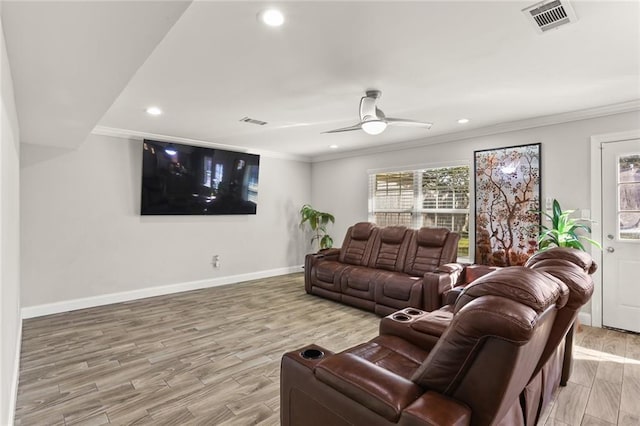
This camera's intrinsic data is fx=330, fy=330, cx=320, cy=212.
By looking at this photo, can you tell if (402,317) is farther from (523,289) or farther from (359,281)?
(359,281)

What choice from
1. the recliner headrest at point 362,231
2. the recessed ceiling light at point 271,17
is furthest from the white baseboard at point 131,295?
the recessed ceiling light at point 271,17

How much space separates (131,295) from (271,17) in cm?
439

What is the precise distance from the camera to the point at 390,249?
4.84 m

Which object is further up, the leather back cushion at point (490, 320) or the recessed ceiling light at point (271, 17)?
the recessed ceiling light at point (271, 17)

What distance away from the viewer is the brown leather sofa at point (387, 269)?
3887 millimetres

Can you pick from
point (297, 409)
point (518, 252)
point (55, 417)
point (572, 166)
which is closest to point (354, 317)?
point (518, 252)

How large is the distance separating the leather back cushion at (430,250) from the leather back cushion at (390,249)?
102 mm

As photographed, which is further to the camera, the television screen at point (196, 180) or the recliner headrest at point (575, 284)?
the television screen at point (196, 180)

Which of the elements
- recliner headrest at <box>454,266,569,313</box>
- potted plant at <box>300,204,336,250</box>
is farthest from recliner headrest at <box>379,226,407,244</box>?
recliner headrest at <box>454,266,569,313</box>

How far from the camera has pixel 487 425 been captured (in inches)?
45.1

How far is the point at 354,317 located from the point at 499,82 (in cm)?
297

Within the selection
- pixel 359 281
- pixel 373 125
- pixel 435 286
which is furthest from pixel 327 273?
pixel 373 125

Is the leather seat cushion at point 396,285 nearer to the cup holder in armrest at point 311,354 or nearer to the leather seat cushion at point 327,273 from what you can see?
the leather seat cushion at point 327,273

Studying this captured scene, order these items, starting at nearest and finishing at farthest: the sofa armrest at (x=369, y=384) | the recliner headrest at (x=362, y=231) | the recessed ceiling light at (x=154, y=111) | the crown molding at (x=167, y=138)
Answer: the sofa armrest at (x=369, y=384) < the recessed ceiling light at (x=154, y=111) < the crown molding at (x=167, y=138) < the recliner headrest at (x=362, y=231)
